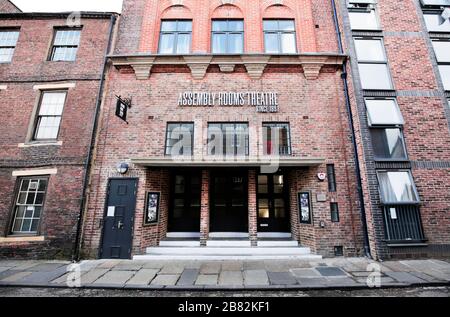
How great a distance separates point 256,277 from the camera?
5.32 m

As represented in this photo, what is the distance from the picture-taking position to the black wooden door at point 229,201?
325 inches

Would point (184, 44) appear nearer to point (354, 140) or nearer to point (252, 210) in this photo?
point (252, 210)

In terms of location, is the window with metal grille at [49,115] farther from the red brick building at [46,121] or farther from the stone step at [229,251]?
the stone step at [229,251]

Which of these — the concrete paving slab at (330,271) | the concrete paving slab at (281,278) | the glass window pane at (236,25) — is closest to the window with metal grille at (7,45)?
the glass window pane at (236,25)

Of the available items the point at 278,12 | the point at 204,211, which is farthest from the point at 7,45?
the point at 278,12

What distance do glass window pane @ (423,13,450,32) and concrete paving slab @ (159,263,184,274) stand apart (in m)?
13.1

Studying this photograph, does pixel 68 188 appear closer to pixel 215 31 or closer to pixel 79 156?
pixel 79 156

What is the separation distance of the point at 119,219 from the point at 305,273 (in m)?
6.30

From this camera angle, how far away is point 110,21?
351 inches

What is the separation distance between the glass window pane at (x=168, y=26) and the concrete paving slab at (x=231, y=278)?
10.1 metres

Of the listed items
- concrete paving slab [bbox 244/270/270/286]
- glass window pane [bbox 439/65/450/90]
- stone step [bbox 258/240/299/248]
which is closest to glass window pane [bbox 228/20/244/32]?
glass window pane [bbox 439/65/450/90]

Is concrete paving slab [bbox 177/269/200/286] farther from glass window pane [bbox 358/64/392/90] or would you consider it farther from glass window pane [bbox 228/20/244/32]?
glass window pane [bbox 228/20/244/32]

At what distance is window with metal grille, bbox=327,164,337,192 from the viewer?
24.3 feet

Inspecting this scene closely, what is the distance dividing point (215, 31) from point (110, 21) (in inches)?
182
